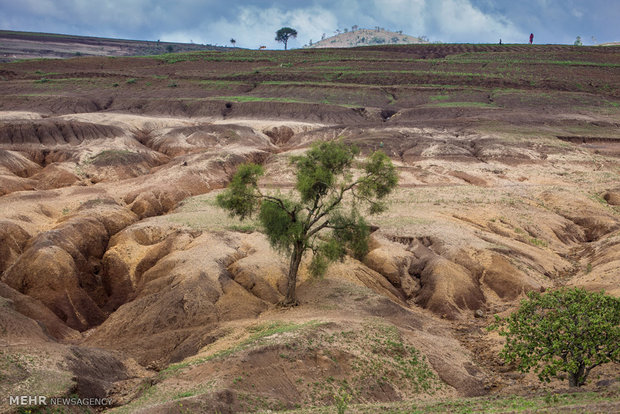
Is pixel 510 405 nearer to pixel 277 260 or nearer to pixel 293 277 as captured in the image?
pixel 293 277

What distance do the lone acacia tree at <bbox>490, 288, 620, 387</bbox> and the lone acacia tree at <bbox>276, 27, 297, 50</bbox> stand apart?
582 feet

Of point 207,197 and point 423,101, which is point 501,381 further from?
point 423,101

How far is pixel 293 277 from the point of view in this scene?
81.3ft

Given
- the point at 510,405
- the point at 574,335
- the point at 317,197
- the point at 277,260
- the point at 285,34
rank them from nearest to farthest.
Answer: the point at 510,405 → the point at 574,335 → the point at 317,197 → the point at 277,260 → the point at 285,34

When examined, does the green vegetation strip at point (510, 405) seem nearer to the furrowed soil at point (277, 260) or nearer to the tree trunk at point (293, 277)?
the furrowed soil at point (277, 260)

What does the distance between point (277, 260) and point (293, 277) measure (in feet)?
12.9

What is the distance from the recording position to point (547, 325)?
647 inches

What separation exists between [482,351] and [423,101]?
70.3 meters

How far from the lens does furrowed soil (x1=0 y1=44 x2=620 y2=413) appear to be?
17445 millimetres

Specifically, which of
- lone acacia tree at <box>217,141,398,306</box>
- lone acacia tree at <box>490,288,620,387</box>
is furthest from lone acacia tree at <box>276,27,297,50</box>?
lone acacia tree at <box>490,288,620,387</box>

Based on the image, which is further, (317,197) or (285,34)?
(285,34)

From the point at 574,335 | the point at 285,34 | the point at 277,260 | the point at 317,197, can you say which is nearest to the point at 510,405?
the point at 574,335

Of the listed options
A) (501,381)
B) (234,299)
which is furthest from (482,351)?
(234,299)

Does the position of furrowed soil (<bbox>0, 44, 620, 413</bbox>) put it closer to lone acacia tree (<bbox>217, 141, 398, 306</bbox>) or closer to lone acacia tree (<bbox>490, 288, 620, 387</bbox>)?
lone acacia tree (<bbox>490, 288, 620, 387</bbox>)
